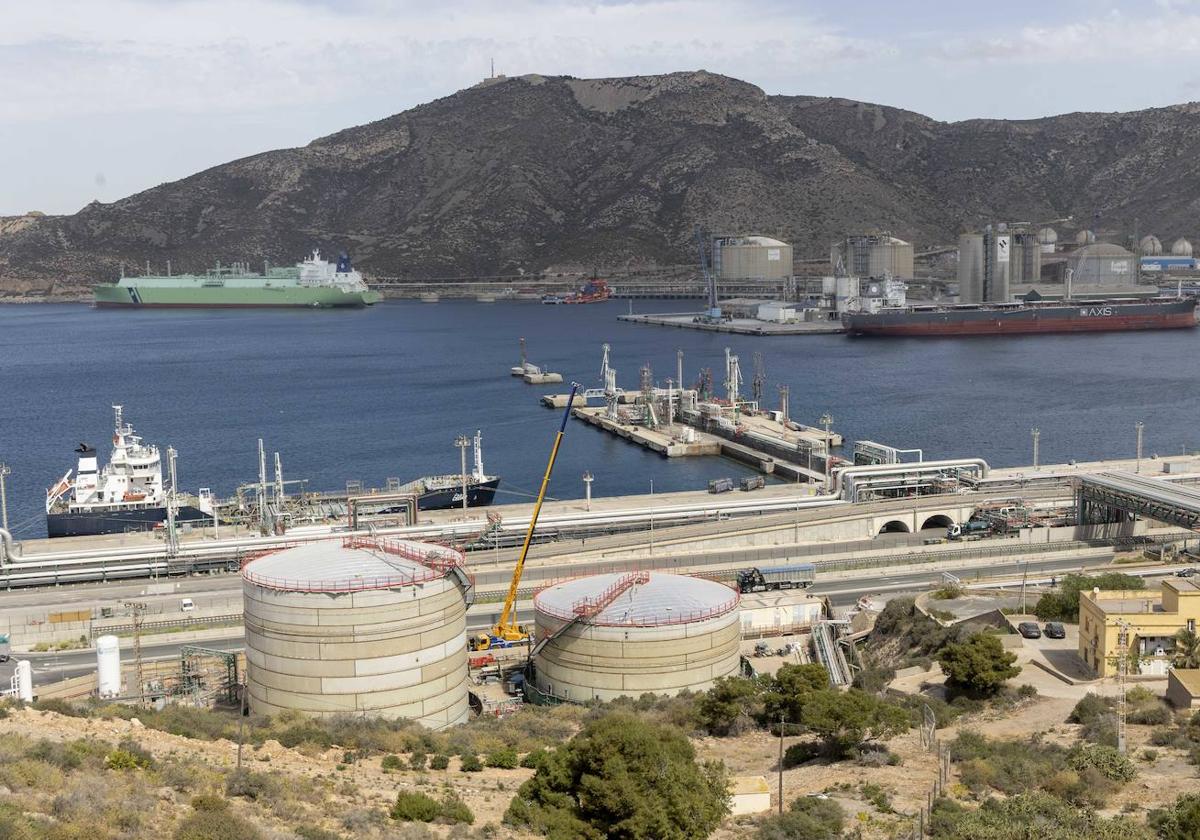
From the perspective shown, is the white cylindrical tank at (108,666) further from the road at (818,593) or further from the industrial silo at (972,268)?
the industrial silo at (972,268)

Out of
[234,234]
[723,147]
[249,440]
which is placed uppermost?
[723,147]

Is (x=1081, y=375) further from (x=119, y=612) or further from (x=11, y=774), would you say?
(x=11, y=774)

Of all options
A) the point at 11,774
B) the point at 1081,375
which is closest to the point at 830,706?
the point at 11,774

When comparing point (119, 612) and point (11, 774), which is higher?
point (11, 774)

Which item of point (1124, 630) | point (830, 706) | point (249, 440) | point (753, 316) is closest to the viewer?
point (830, 706)

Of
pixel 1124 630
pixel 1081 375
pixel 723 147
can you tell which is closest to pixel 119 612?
pixel 1124 630

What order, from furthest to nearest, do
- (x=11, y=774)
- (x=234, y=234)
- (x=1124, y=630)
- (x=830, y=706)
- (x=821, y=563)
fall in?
(x=234, y=234)
(x=821, y=563)
(x=1124, y=630)
(x=830, y=706)
(x=11, y=774)

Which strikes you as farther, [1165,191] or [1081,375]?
[1165,191]
